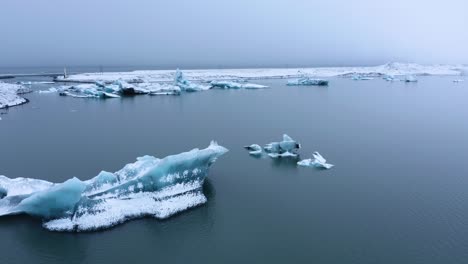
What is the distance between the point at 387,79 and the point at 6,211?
4928 centimetres

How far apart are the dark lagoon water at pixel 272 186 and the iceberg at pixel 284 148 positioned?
0.48m

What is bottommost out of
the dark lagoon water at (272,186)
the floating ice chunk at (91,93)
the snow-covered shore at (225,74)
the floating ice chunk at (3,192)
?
the dark lagoon water at (272,186)

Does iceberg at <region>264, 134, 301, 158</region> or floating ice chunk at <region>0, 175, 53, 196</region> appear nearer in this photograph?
floating ice chunk at <region>0, 175, 53, 196</region>

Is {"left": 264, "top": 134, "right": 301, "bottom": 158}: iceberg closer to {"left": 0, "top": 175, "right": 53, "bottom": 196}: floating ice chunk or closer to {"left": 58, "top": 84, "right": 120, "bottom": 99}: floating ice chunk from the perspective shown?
{"left": 0, "top": 175, "right": 53, "bottom": 196}: floating ice chunk

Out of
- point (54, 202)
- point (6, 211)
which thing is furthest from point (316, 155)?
point (6, 211)

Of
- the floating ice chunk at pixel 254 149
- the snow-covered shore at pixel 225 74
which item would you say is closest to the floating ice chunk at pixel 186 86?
the snow-covered shore at pixel 225 74

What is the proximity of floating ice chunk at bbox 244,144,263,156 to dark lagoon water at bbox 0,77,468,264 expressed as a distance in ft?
1.12

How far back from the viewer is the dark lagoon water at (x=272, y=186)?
6645mm

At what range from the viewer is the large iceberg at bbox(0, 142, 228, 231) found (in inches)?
283

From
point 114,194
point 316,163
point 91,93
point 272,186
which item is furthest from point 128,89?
point 114,194

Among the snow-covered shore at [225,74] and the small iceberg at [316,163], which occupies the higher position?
the snow-covered shore at [225,74]

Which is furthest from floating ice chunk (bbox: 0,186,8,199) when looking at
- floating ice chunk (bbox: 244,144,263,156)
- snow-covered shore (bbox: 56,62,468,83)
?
snow-covered shore (bbox: 56,62,468,83)

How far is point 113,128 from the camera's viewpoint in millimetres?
17188

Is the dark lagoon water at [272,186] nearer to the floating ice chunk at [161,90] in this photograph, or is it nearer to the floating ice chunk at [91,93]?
the floating ice chunk at [91,93]
